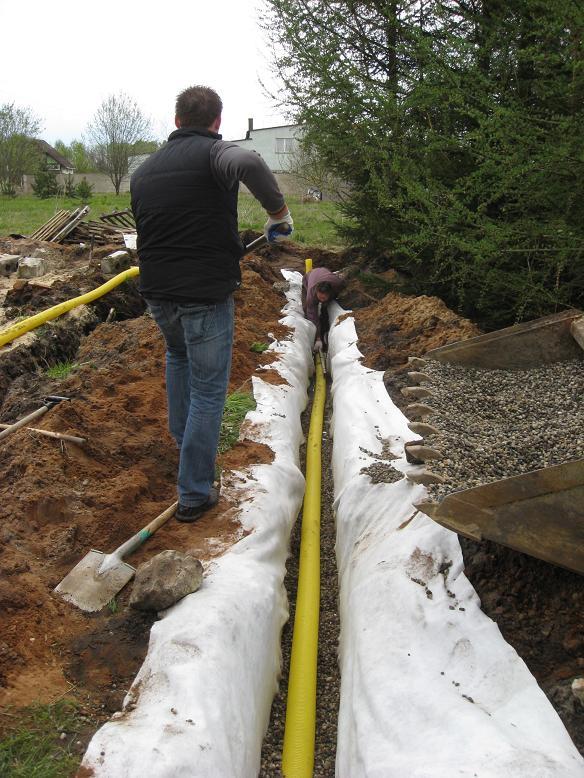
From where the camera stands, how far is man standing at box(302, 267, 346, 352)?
734cm

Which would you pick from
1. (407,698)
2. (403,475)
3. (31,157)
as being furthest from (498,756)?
(31,157)

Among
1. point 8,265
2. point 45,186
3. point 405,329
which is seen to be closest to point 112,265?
point 8,265

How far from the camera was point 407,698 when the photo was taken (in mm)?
1861

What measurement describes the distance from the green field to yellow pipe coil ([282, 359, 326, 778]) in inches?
247

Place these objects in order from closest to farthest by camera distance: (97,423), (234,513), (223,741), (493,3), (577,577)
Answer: (223,741) < (577,577) < (234,513) < (97,423) < (493,3)

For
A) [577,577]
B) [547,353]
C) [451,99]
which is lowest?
[577,577]

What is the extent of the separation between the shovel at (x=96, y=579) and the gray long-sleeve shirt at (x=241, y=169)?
167 cm

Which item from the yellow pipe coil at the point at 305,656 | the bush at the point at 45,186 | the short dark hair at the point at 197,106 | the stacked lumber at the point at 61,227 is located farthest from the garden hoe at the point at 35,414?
the bush at the point at 45,186

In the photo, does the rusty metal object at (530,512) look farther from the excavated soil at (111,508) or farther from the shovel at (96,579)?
the shovel at (96,579)

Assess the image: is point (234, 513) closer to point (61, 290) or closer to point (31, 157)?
point (61, 290)

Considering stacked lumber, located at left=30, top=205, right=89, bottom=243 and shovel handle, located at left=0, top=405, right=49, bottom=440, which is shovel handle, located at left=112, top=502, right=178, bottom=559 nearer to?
shovel handle, located at left=0, top=405, right=49, bottom=440

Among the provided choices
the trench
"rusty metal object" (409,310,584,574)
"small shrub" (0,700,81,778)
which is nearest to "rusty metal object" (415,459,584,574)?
"rusty metal object" (409,310,584,574)

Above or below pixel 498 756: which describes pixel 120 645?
below

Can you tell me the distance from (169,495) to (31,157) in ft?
100
